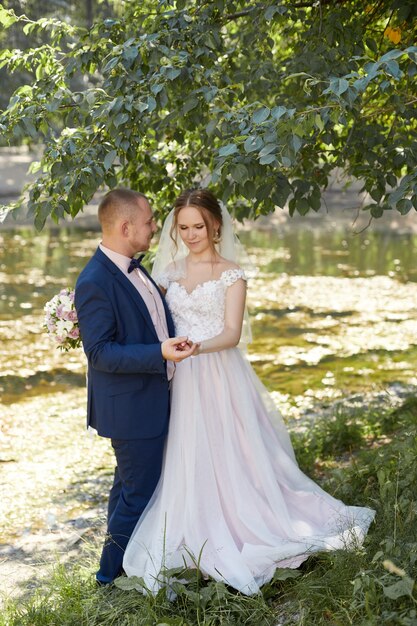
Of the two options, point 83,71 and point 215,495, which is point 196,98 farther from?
point 215,495

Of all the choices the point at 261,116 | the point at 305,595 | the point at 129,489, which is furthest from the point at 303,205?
the point at 305,595

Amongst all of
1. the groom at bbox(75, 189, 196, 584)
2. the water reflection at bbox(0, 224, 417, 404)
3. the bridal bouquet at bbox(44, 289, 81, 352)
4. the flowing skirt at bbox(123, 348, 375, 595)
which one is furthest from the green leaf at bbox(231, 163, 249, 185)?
the water reflection at bbox(0, 224, 417, 404)

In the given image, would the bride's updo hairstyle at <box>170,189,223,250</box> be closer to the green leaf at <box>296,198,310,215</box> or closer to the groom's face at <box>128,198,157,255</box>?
the groom's face at <box>128,198,157,255</box>

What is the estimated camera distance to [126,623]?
3.19 meters

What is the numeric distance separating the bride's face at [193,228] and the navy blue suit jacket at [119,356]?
434 mm

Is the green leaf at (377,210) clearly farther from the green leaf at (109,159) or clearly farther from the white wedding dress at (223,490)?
the green leaf at (109,159)

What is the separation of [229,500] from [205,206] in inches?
54.7

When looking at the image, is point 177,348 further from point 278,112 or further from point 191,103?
point 191,103

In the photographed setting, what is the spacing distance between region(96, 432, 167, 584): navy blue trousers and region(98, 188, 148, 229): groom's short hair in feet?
3.34

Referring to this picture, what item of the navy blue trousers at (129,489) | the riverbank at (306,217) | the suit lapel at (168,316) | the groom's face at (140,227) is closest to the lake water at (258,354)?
the navy blue trousers at (129,489)

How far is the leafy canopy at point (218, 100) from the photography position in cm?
325

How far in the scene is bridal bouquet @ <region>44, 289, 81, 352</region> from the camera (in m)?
3.81

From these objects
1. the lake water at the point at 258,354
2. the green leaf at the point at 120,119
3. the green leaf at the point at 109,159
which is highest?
the green leaf at the point at 120,119

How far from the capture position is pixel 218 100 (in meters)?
4.19
